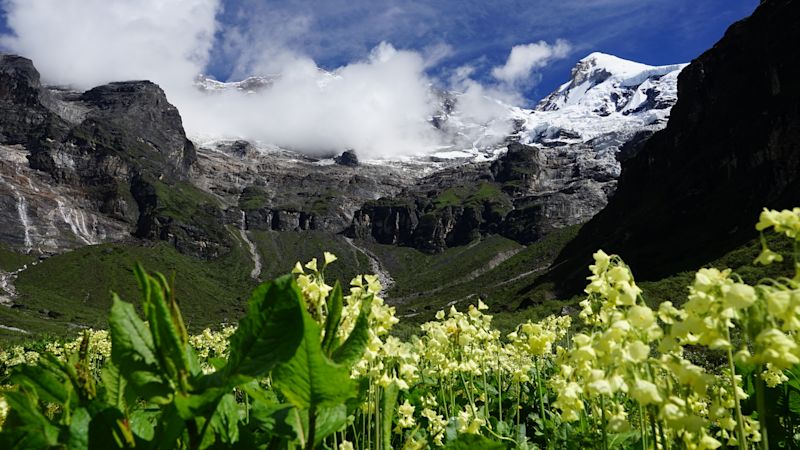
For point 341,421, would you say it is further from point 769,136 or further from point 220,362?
point 769,136

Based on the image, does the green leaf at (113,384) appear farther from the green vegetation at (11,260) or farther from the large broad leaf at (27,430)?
the green vegetation at (11,260)

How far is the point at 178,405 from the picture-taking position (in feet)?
4.11

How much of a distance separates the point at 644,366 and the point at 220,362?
6.23 feet

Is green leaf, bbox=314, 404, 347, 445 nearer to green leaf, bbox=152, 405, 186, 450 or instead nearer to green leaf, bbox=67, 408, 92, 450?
green leaf, bbox=152, 405, 186, 450

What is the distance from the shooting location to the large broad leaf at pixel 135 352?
4.33 ft

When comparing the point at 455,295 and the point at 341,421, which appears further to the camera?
the point at 455,295

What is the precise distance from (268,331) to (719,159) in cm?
13385

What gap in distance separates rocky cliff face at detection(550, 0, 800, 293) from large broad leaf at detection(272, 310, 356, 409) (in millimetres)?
92084

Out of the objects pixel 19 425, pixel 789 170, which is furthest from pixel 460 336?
pixel 789 170

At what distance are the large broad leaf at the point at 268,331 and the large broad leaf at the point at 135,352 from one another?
20 cm

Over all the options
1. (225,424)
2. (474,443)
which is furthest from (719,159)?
(225,424)

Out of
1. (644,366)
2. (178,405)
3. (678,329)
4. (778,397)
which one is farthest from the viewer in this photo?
(778,397)

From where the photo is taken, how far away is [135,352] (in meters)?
1.34

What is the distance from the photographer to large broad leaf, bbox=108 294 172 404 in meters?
1.32
